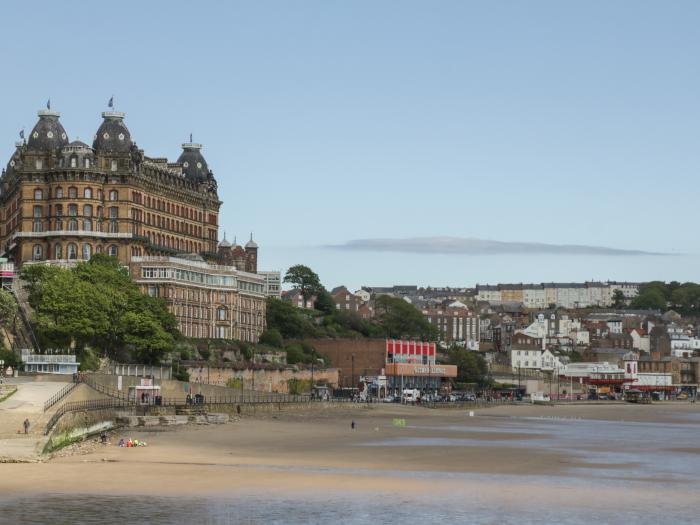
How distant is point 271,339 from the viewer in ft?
529

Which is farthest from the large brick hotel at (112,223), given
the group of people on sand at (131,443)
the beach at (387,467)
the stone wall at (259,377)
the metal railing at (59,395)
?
the group of people on sand at (131,443)

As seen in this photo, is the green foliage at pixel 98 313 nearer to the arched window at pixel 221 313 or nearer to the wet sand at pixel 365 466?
the wet sand at pixel 365 466

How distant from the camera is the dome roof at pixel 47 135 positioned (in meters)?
151

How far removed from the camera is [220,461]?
226ft

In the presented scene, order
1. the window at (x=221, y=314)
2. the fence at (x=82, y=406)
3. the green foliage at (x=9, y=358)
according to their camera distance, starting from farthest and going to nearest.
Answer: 1. the window at (x=221, y=314)
2. the green foliage at (x=9, y=358)
3. the fence at (x=82, y=406)

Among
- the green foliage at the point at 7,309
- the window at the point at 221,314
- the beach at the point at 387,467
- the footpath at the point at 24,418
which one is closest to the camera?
the beach at the point at 387,467

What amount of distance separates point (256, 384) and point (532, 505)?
3509 inches

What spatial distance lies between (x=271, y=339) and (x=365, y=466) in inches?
3662

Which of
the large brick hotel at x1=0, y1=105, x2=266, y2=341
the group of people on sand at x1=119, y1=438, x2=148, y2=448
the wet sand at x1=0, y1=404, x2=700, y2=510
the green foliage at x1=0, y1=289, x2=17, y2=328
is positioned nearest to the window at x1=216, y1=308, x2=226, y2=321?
the large brick hotel at x1=0, y1=105, x2=266, y2=341

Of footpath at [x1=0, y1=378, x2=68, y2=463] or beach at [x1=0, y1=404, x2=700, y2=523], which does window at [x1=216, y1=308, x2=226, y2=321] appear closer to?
beach at [x1=0, y1=404, x2=700, y2=523]

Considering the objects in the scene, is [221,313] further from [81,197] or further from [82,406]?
[82,406]

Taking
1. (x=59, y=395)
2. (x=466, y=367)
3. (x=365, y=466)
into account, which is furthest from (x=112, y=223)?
(x=365, y=466)

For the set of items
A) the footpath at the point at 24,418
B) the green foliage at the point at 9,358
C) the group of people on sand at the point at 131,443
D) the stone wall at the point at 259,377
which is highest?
the green foliage at the point at 9,358

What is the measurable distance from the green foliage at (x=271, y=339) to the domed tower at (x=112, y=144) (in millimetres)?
26638
